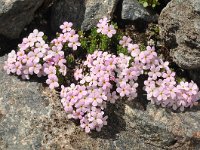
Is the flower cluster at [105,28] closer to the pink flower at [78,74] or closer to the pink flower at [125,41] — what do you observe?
the pink flower at [125,41]

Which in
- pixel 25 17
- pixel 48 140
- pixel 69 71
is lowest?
pixel 48 140

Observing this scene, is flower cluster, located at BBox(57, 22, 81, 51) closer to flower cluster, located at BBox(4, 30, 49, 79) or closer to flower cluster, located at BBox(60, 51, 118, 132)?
flower cluster, located at BBox(4, 30, 49, 79)

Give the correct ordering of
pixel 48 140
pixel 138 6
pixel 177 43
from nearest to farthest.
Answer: pixel 48 140, pixel 177 43, pixel 138 6

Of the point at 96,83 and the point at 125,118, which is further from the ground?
the point at 96,83

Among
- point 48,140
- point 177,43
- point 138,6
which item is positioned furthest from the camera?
point 138,6

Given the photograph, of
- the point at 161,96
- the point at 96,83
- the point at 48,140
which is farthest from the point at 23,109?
the point at 161,96

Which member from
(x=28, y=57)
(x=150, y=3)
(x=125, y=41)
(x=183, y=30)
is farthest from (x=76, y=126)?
(x=150, y=3)

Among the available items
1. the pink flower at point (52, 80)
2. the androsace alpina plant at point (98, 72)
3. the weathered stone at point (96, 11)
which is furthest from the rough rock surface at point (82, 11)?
the pink flower at point (52, 80)

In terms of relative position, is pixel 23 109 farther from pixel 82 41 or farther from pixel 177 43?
pixel 177 43
